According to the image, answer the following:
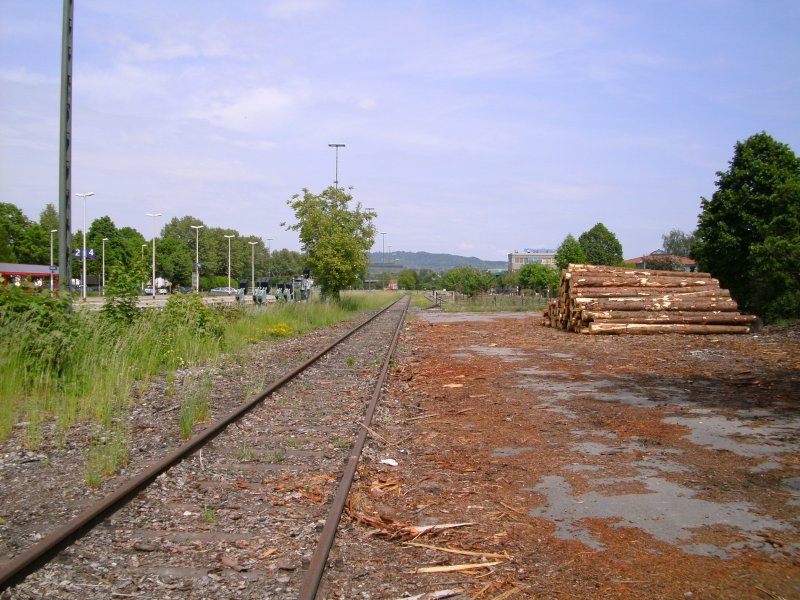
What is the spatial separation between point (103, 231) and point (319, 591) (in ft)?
309

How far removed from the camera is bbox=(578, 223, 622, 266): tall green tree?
77938 mm

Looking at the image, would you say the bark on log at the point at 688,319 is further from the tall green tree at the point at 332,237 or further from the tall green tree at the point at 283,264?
the tall green tree at the point at 283,264

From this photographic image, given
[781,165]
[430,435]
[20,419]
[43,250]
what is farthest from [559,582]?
[43,250]

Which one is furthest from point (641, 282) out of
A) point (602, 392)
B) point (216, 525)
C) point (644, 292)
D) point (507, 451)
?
point (216, 525)

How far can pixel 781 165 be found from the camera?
33.4m

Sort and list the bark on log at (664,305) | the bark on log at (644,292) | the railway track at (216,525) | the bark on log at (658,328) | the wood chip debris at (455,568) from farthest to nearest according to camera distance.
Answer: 1. the bark on log at (644,292)
2. the bark on log at (664,305)
3. the bark on log at (658,328)
4. the wood chip debris at (455,568)
5. the railway track at (216,525)

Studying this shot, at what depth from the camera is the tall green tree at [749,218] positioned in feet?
95.5

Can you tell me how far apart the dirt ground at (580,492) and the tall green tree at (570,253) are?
54.7 meters

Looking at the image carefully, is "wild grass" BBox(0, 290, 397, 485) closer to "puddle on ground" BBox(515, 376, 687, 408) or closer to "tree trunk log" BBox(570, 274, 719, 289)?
"puddle on ground" BBox(515, 376, 687, 408)

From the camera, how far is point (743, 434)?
7965mm

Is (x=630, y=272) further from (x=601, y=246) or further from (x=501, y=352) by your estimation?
(x=601, y=246)

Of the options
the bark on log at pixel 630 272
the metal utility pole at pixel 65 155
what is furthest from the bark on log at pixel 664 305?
the metal utility pole at pixel 65 155

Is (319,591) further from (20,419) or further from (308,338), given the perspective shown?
(308,338)

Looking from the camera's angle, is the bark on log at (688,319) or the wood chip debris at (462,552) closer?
the wood chip debris at (462,552)
